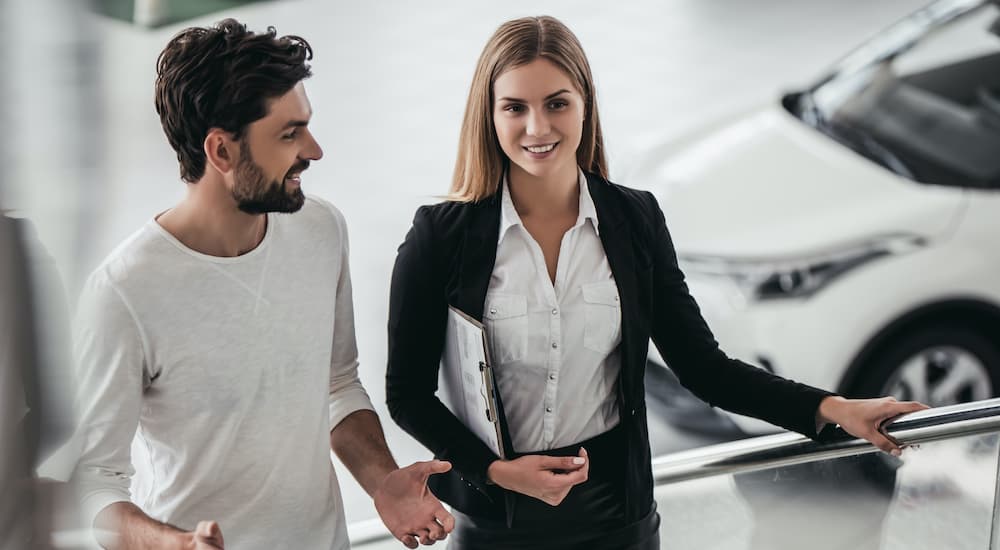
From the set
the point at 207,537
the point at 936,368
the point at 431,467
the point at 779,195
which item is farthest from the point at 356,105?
the point at 207,537

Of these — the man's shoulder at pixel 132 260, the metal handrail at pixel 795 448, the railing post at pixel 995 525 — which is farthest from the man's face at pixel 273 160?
the railing post at pixel 995 525

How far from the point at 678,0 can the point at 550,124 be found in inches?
240

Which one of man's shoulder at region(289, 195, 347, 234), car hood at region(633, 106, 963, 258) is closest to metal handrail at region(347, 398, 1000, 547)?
man's shoulder at region(289, 195, 347, 234)

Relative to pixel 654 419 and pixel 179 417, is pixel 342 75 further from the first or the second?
pixel 179 417

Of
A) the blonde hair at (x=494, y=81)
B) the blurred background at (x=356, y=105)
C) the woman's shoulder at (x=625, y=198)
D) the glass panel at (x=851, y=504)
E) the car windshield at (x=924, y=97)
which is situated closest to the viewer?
the blurred background at (x=356, y=105)

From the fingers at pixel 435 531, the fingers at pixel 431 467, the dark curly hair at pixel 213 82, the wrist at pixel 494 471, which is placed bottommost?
the fingers at pixel 435 531

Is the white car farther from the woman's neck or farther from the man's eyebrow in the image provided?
the man's eyebrow

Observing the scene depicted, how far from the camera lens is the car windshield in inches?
132

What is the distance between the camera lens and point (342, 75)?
19.0 feet

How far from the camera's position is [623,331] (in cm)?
148

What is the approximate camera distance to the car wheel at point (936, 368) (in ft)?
10.0

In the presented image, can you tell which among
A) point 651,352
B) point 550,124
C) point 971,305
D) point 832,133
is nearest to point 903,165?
point 832,133

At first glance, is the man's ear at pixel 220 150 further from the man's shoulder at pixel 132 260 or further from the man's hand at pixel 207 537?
the man's hand at pixel 207 537

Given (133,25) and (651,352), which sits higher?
(133,25)
